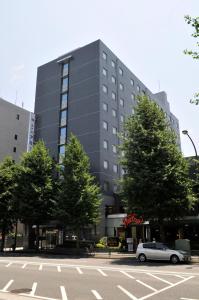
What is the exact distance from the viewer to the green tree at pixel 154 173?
27734 mm

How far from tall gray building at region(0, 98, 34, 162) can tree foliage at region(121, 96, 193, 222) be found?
40.7m

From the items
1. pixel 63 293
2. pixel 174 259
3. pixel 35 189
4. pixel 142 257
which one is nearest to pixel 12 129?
pixel 35 189

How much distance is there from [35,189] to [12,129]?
37079 mm

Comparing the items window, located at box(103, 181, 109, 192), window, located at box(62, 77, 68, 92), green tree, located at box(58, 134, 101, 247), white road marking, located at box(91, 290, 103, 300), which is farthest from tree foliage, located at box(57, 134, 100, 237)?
window, located at box(62, 77, 68, 92)

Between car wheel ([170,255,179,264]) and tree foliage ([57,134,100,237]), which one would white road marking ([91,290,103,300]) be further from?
tree foliage ([57,134,100,237])

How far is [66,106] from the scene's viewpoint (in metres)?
56.1

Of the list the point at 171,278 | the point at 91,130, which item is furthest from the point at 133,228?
the point at 171,278

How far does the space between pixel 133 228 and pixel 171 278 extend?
2453cm

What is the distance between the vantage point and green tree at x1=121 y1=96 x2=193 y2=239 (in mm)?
27734

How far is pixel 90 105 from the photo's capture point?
52719mm

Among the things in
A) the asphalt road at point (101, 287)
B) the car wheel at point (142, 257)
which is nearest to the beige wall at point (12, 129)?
the car wheel at point (142, 257)

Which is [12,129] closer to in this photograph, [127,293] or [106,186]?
[106,186]

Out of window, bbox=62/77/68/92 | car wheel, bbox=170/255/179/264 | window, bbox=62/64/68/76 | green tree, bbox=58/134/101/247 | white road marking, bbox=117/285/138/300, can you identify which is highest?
window, bbox=62/64/68/76

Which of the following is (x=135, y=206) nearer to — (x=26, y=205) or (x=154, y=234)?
(x=154, y=234)
